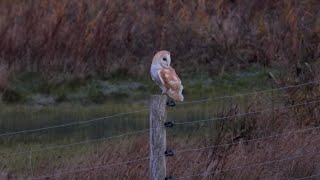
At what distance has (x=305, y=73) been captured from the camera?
1189 centimetres

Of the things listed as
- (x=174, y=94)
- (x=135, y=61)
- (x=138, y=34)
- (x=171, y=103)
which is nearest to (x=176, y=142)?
(x=174, y=94)

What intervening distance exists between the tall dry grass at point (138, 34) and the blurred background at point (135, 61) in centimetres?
2

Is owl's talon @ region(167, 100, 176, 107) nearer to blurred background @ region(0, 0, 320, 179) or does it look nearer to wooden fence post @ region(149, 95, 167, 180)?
wooden fence post @ region(149, 95, 167, 180)

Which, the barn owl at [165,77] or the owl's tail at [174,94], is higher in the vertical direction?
the barn owl at [165,77]

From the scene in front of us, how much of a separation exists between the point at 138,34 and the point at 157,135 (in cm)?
1295

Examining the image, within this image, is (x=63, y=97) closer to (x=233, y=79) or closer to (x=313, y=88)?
(x=233, y=79)

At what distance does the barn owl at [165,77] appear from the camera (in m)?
8.09

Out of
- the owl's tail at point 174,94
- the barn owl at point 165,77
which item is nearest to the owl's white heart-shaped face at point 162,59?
the barn owl at point 165,77

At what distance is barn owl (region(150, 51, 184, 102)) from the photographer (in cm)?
809

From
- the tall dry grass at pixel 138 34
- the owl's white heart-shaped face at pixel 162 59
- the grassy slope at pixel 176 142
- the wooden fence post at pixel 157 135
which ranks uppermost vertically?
the owl's white heart-shaped face at pixel 162 59

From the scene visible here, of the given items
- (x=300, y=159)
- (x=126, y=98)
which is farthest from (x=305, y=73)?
(x=126, y=98)

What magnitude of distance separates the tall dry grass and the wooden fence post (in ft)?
37.5

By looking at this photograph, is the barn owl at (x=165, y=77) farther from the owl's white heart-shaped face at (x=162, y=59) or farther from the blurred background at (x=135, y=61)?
the blurred background at (x=135, y=61)

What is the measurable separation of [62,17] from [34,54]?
4.06ft
